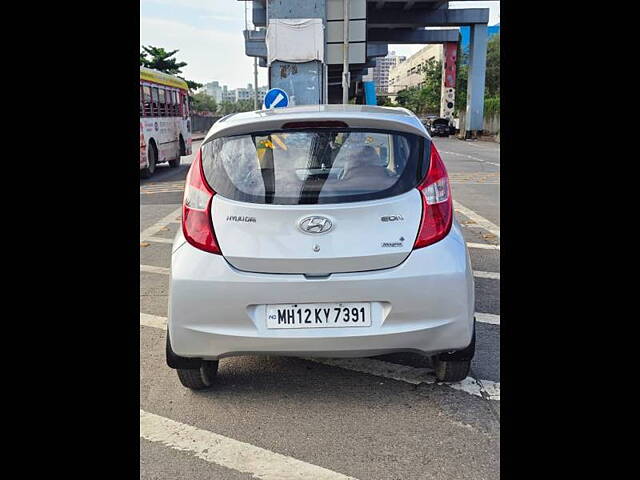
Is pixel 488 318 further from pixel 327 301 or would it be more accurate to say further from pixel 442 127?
pixel 442 127

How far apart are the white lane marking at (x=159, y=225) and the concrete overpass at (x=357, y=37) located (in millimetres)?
5379

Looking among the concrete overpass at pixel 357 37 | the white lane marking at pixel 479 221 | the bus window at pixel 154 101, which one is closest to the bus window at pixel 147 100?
the bus window at pixel 154 101

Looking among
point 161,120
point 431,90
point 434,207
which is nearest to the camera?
point 434,207

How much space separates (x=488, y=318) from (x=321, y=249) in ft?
7.75

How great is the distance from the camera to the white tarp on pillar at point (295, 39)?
15438 mm

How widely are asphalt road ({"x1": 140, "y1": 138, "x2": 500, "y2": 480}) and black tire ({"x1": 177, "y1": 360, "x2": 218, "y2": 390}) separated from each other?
55 millimetres

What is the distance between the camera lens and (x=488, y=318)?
4949 millimetres

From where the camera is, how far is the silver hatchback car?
10.2 feet

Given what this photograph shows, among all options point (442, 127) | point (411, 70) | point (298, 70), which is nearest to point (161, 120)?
point (298, 70)

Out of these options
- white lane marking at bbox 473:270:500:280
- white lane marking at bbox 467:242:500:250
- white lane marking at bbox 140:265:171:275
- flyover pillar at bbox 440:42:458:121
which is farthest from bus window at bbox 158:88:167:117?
flyover pillar at bbox 440:42:458:121

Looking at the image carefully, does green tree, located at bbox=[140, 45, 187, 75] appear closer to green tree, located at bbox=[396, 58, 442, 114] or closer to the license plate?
green tree, located at bbox=[396, 58, 442, 114]

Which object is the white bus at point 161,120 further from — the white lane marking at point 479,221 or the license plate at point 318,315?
the license plate at point 318,315
